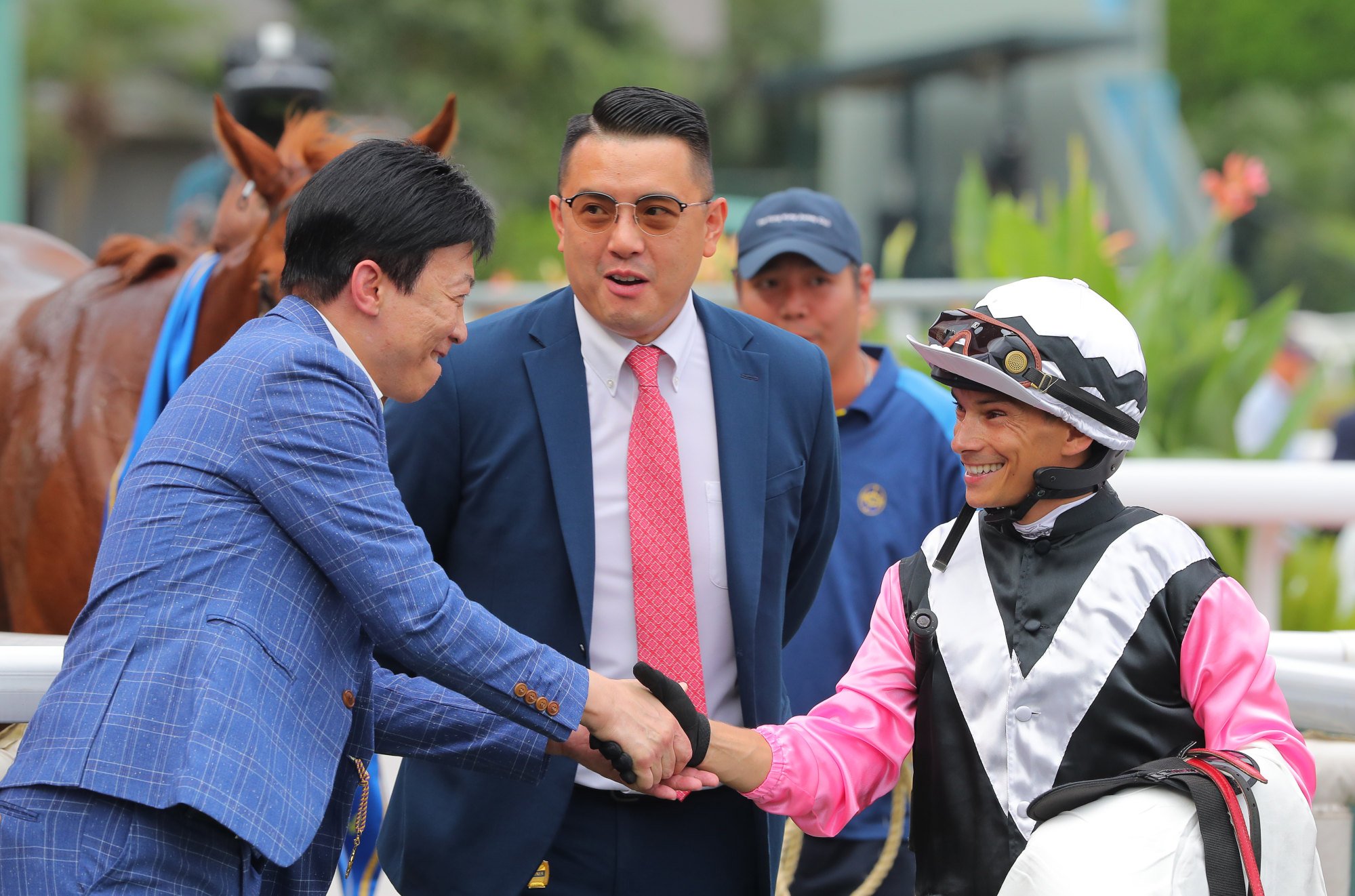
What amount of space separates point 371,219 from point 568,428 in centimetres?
54

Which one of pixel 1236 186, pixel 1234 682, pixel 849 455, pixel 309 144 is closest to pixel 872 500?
pixel 849 455

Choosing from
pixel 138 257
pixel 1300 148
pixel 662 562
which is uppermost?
pixel 1300 148

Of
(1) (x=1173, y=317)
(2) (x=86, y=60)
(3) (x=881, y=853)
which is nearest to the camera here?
(3) (x=881, y=853)

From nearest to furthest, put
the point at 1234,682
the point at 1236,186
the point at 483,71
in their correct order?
the point at 1234,682 < the point at 1236,186 < the point at 483,71

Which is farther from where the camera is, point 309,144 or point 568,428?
point 309,144

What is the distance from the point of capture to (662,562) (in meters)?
2.43

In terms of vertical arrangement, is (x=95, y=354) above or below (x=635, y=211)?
below

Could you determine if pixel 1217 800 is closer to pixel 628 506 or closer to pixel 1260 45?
pixel 628 506

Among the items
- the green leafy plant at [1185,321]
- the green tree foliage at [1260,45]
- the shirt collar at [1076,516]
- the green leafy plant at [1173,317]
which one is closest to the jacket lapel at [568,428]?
the shirt collar at [1076,516]

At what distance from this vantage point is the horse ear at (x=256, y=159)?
3.60 metres

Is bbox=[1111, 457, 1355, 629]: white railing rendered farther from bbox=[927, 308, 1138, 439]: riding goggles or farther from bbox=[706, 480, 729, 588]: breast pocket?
bbox=[927, 308, 1138, 439]: riding goggles

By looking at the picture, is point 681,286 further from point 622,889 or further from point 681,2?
point 681,2

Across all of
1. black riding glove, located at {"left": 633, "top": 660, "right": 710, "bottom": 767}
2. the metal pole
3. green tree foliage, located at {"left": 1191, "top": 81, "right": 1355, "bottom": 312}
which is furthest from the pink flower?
green tree foliage, located at {"left": 1191, "top": 81, "right": 1355, "bottom": 312}

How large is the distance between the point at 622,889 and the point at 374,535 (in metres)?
0.81
